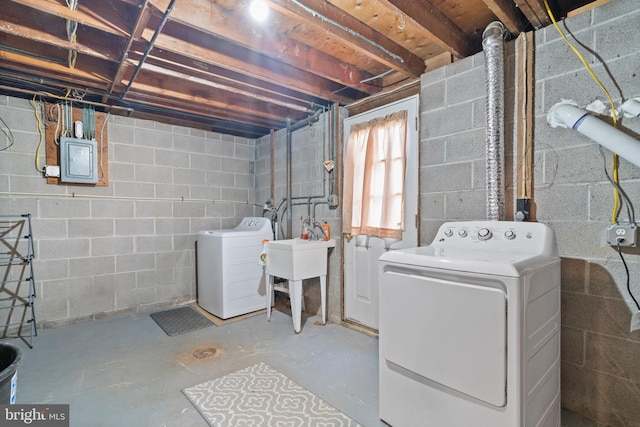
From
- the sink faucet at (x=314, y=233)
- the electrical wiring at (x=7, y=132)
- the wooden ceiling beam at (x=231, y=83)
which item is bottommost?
the sink faucet at (x=314, y=233)

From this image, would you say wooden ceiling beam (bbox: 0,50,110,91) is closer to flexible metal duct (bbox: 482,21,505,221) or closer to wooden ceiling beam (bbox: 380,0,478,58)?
wooden ceiling beam (bbox: 380,0,478,58)

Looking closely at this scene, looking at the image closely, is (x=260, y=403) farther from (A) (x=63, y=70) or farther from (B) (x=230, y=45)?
(A) (x=63, y=70)

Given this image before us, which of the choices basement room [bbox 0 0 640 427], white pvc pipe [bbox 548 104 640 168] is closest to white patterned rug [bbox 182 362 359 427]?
basement room [bbox 0 0 640 427]

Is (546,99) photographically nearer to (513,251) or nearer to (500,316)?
(513,251)

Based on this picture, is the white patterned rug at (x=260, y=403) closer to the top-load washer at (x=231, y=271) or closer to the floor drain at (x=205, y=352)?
the floor drain at (x=205, y=352)

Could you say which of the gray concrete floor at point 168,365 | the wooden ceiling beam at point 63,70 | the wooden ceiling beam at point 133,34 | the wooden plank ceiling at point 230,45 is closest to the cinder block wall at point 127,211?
the gray concrete floor at point 168,365

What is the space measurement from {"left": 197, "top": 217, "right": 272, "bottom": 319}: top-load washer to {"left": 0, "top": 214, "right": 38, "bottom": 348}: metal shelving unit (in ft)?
4.65

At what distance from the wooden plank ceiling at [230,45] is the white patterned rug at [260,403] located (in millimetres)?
2153

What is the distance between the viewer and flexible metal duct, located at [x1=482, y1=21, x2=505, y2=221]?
5.90 feet

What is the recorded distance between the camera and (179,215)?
3582 mm

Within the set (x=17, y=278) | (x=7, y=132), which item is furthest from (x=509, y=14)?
(x=17, y=278)

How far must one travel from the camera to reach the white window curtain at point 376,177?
251 centimetres

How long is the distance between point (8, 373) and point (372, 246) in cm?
230

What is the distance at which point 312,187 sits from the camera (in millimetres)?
3299
